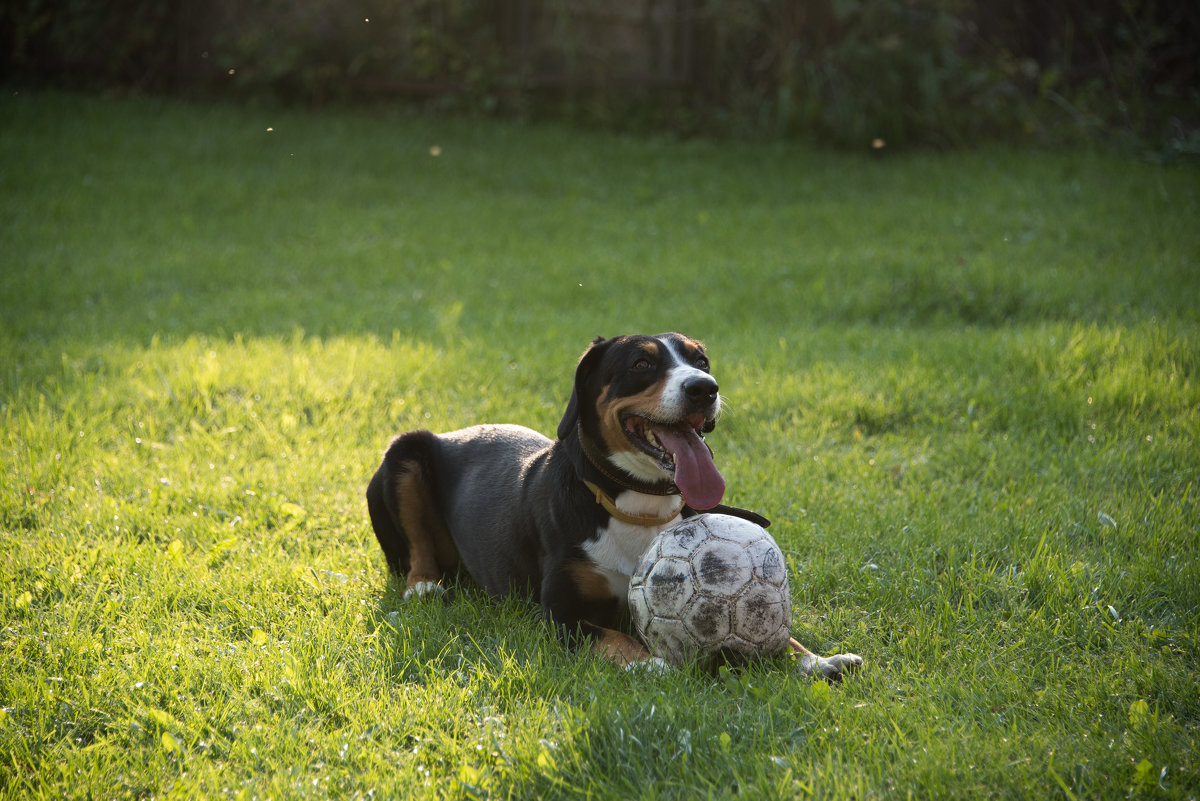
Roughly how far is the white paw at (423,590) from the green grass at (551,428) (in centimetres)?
8

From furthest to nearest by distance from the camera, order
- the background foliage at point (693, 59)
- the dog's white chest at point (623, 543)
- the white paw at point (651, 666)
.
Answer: the background foliage at point (693, 59) → the dog's white chest at point (623, 543) → the white paw at point (651, 666)

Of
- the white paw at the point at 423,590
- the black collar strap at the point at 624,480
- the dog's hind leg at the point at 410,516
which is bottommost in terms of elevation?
the white paw at the point at 423,590

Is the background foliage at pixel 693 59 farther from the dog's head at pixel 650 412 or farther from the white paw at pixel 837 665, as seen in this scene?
the white paw at pixel 837 665

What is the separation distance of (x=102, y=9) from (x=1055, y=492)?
625 inches

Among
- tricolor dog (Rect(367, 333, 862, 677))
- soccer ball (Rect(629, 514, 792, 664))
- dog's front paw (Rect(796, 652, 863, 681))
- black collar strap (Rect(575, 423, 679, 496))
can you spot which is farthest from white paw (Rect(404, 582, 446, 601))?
dog's front paw (Rect(796, 652, 863, 681))

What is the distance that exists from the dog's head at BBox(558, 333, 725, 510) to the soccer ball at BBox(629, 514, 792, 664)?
17 centimetres

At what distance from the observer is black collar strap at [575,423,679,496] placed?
3691mm

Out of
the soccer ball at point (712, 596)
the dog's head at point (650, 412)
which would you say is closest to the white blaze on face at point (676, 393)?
the dog's head at point (650, 412)

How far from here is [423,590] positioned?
13.6 ft

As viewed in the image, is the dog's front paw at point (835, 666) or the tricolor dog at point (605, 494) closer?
the dog's front paw at point (835, 666)

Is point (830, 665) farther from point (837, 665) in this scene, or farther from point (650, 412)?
point (650, 412)

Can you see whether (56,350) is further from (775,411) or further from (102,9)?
(102,9)

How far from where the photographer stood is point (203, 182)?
12.4 m

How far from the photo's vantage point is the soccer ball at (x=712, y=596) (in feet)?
10.8
